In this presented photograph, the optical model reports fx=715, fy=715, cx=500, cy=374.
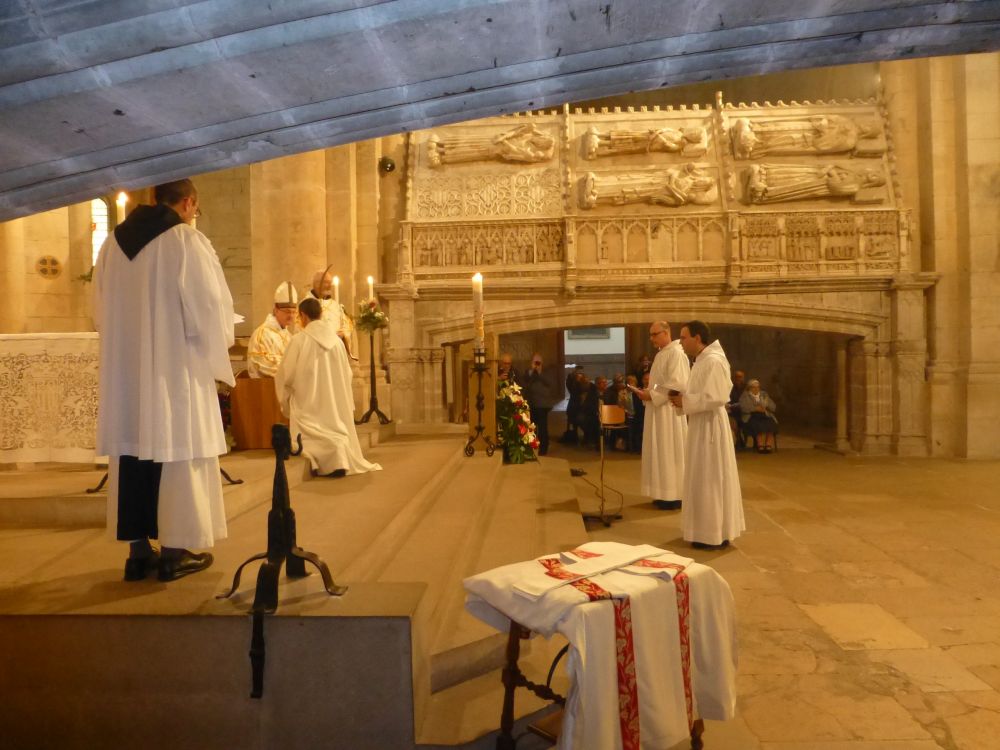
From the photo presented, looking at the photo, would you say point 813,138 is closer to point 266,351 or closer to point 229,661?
point 266,351

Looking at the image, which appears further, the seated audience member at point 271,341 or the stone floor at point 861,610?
the seated audience member at point 271,341

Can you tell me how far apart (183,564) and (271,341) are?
3.53 m

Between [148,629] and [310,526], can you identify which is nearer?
[148,629]

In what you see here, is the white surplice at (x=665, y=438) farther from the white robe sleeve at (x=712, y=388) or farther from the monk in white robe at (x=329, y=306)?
the monk in white robe at (x=329, y=306)

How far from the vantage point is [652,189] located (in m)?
10.6

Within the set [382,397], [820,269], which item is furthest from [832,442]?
[382,397]

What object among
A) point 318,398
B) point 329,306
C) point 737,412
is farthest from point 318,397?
point 737,412

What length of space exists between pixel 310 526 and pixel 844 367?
10027 mm

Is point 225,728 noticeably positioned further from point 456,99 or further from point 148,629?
point 456,99

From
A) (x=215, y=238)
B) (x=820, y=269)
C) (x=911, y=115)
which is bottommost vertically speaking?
(x=820, y=269)

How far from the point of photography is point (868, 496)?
7445mm

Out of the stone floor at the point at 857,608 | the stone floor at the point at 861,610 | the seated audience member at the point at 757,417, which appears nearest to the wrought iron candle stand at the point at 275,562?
the stone floor at the point at 857,608

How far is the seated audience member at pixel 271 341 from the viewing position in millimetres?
6062

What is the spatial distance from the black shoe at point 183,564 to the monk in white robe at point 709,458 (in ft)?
11.6
